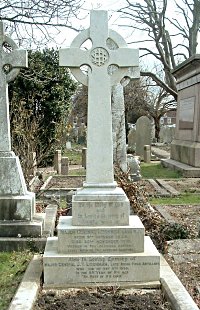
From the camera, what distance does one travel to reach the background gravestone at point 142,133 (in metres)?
24.5

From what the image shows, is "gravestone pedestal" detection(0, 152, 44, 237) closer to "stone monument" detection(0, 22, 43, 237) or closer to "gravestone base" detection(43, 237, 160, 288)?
"stone monument" detection(0, 22, 43, 237)

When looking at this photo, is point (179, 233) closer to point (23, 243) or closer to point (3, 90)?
point (23, 243)

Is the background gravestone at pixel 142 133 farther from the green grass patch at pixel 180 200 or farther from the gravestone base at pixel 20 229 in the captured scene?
Answer: the gravestone base at pixel 20 229

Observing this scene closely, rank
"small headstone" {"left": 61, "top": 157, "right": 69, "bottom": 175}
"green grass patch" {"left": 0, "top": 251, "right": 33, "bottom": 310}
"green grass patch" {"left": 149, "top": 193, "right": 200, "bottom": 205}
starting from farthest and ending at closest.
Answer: "small headstone" {"left": 61, "top": 157, "right": 69, "bottom": 175}
"green grass patch" {"left": 149, "top": 193, "right": 200, "bottom": 205}
"green grass patch" {"left": 0, "top": 251, "right": 33, "bottom": 310}

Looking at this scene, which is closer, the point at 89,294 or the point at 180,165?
the point at 89,294

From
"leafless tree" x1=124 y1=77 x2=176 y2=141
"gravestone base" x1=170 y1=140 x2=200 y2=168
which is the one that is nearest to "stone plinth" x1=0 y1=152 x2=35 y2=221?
"gravestone base" x1=170 y1=140 x2=200 y2=168

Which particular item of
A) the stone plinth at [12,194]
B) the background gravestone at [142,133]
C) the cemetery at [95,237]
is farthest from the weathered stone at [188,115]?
the stone plinth at [12,194]

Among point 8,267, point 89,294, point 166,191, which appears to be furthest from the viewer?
point 166,191

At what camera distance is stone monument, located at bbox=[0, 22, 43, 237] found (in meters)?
6.37

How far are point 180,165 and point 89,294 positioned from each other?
1178 centimetres

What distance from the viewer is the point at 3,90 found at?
6.59 metres

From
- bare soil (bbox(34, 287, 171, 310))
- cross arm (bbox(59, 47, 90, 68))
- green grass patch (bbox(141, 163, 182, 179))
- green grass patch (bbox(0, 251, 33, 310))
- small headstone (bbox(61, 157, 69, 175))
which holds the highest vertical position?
cross arm (bbox(59, 47, 90, 68))

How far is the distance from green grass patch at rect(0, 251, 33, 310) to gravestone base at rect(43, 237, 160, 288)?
414 millimetres

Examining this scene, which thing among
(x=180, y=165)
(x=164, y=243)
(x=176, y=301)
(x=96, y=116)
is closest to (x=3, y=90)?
(x=96, y=116)
